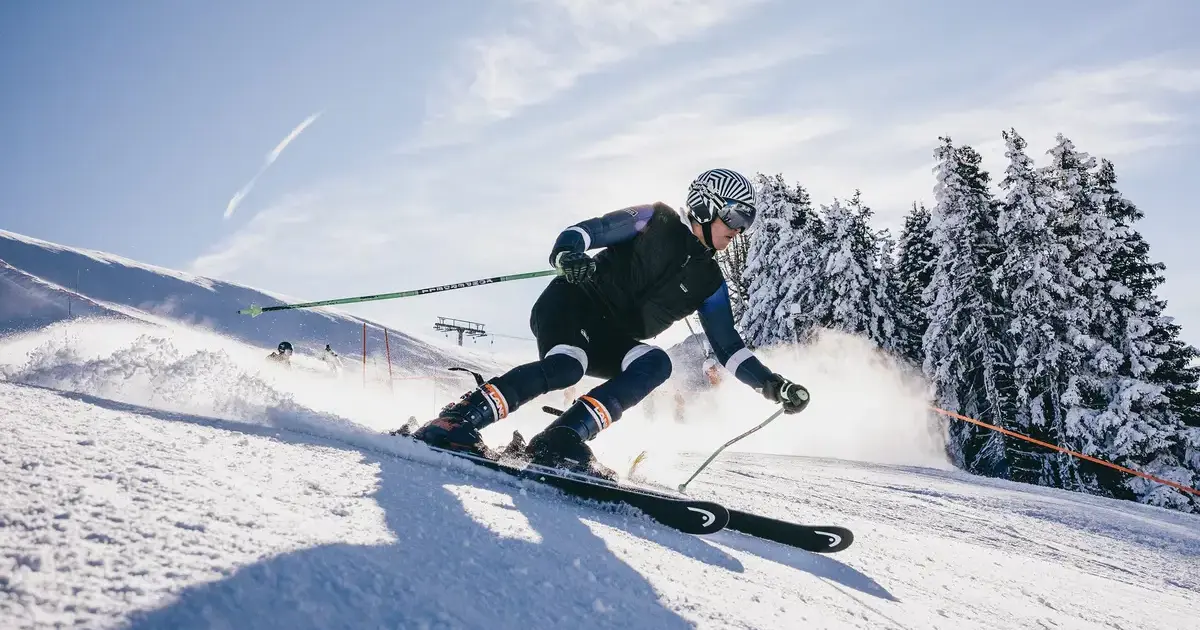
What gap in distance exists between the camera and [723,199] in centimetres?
378

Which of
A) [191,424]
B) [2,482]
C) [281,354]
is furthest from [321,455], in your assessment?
[281,354]

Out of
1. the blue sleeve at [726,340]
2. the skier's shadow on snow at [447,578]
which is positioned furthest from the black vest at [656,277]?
the skier's shadow on snow at [447,578]

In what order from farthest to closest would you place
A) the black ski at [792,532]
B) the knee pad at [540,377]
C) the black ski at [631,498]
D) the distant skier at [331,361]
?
the distant skier at [331,361] → the knee pad at [540,377] → the black ski at [792,532] → the black ski at [631,498]

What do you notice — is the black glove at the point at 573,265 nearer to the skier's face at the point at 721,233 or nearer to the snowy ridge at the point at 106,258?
the skier's face at the point at 721,233

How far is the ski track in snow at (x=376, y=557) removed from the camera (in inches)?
45.3

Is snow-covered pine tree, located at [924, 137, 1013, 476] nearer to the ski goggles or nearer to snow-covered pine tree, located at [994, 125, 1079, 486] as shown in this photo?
snow-covered pine tree, located at [994, 125, 1079, 486]

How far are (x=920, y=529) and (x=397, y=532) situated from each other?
4.14 m

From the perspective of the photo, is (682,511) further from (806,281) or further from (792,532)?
(806,281)

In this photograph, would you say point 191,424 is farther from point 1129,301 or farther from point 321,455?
point 1129,301

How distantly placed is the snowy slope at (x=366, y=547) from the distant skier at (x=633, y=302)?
2.34ft

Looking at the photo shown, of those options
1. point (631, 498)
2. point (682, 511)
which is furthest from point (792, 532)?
point (631, 498)

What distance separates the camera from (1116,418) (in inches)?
680

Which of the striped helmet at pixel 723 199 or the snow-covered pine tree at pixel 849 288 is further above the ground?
the snow-covered pine tree at pixel 849 288

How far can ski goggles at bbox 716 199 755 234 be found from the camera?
3.77m
